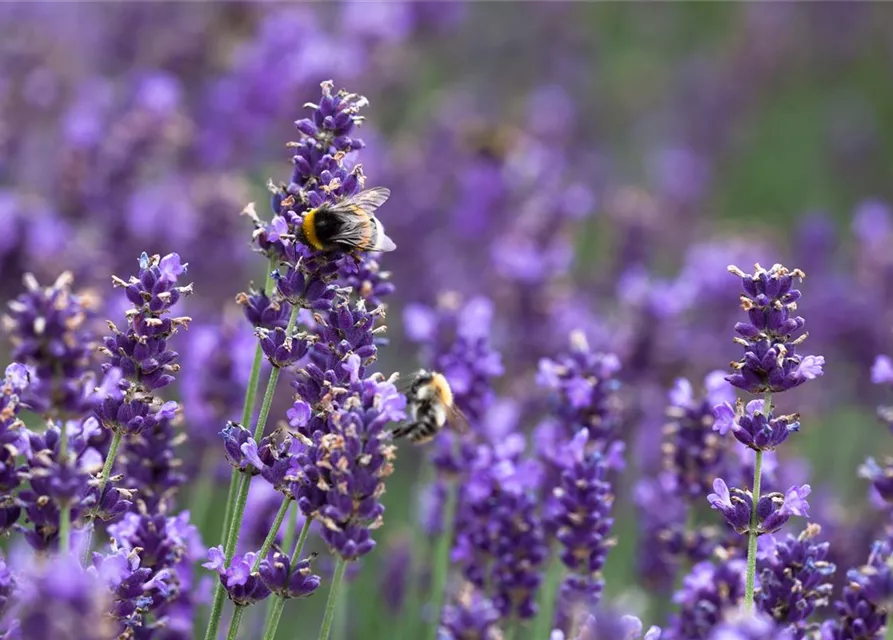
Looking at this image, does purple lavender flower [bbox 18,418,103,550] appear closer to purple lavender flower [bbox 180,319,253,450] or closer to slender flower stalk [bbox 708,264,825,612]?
slender flower stalk [bbox 708,264,825,612]

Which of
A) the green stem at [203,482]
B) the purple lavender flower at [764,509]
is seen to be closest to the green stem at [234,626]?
the purple lavender flower at [764,509]

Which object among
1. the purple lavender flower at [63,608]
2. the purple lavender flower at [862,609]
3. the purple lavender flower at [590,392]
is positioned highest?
the purple lavender flower at [590,392]

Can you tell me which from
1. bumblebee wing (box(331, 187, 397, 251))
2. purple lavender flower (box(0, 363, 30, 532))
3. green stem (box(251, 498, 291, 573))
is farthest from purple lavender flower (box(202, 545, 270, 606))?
bumblebee wing (box(331, 187, 397, 251))

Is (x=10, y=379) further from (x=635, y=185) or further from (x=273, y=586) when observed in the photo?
(x=635, y=185)

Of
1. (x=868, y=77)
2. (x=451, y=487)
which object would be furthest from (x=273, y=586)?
(x=868, y=77)

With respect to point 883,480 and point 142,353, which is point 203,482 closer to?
point 142,353

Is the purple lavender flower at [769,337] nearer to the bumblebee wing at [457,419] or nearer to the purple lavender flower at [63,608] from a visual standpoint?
the bumblebee wing at [457,419]
